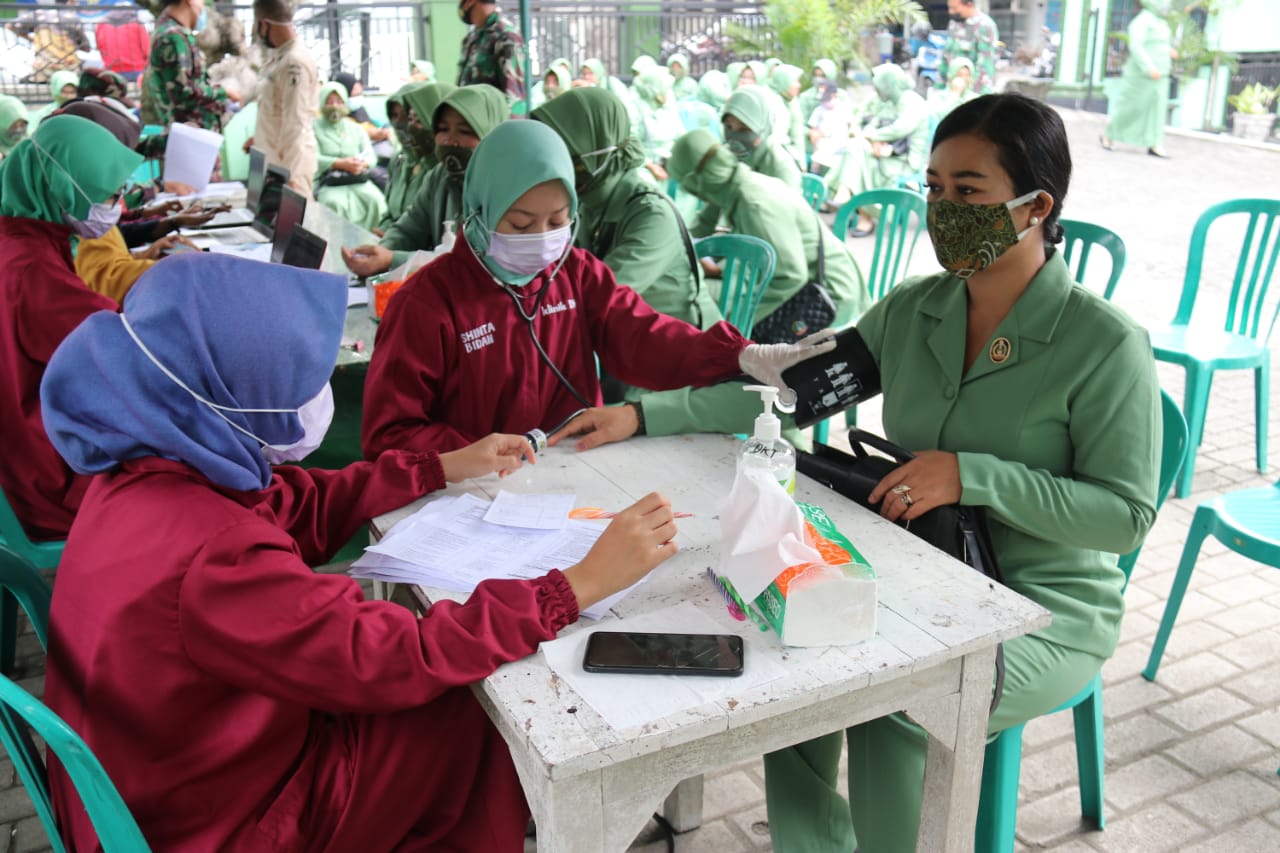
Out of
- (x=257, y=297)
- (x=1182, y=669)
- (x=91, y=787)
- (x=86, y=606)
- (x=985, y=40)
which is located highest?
(x=985, y=40)

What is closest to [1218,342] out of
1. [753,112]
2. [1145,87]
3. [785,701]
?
[753,112]

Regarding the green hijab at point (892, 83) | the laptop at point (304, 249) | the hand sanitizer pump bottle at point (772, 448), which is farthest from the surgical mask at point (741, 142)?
the green hijab at point (892, 83)

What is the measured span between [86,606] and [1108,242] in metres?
3.23

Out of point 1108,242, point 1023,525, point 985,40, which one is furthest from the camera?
point 985,40

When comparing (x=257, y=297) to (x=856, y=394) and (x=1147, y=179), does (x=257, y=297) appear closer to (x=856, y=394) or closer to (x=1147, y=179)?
(x=856, y=394)

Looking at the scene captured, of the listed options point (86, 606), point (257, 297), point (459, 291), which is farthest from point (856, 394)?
point (86, 606)

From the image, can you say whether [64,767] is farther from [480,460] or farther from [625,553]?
[480,460]

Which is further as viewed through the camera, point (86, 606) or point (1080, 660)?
point (1080, 660)

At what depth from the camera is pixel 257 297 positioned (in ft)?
4.51

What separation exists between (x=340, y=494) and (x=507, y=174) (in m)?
0.77

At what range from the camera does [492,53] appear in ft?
18.8

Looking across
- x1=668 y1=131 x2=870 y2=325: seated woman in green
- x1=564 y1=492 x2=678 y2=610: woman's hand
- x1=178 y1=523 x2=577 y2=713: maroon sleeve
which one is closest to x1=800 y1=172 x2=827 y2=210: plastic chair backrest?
x1=668 y1=131 x2=870 y2=325: seated woman in green

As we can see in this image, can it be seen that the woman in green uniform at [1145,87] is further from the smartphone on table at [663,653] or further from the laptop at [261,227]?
the smartphone on table at [663,653]

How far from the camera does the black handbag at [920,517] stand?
1.80 m
